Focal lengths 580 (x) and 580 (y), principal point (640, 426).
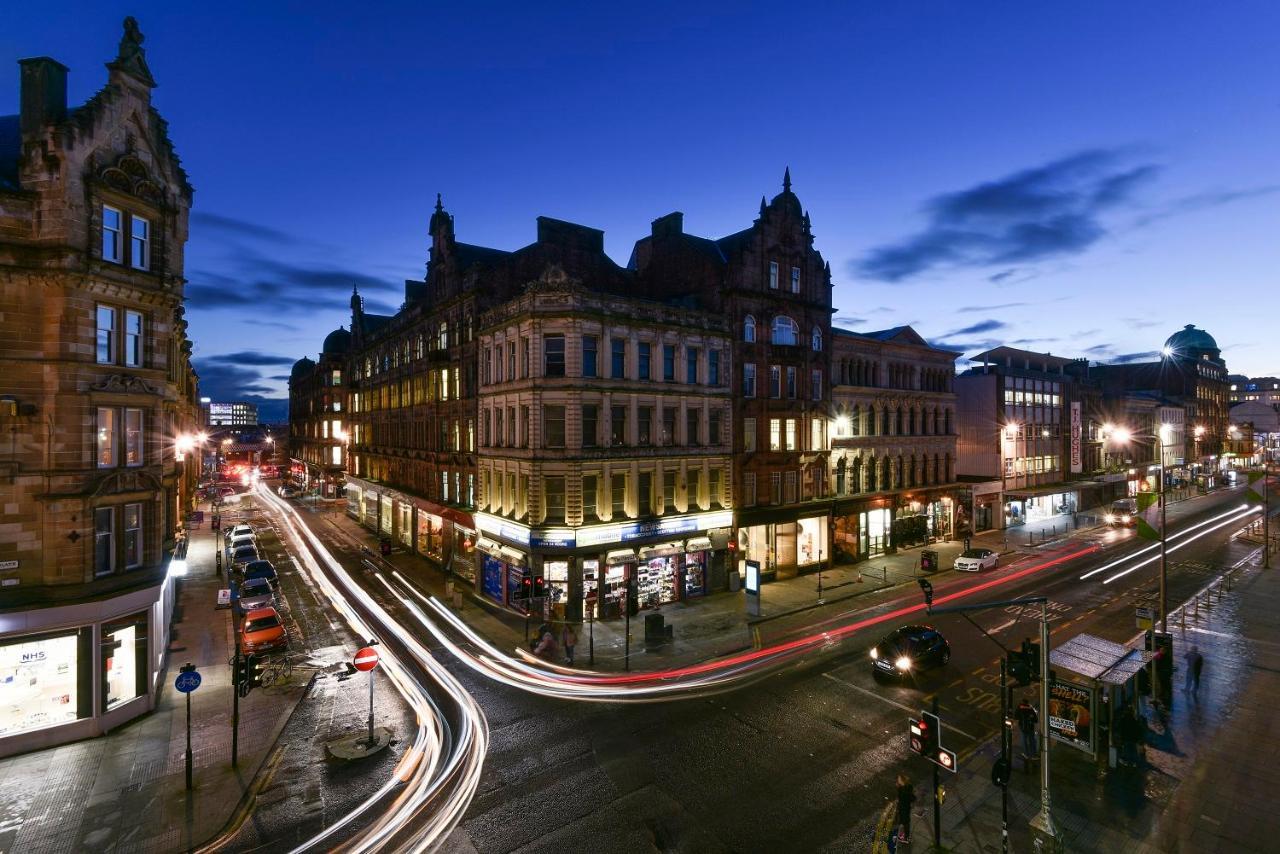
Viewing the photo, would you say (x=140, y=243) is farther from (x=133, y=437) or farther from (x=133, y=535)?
(x=133, y=535)

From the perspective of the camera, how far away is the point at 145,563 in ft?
64.4

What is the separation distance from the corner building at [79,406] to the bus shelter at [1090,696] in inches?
1064

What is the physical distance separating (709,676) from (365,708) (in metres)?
12.1

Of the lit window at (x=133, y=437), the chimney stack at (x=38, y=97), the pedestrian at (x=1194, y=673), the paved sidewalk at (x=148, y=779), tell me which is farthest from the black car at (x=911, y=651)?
the chimney stack at (x=38, y=97)

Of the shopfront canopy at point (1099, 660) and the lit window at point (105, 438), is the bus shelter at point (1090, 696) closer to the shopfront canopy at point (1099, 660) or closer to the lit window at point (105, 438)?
the shopfront canopy at point (1099, 660)

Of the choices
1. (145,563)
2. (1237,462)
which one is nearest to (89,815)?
(145,563)

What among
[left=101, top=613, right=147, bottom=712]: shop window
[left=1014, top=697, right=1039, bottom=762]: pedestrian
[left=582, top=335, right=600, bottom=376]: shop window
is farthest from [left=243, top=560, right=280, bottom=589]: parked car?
[left=1014, top=697, right=1039, bottom=762]: pedestrian

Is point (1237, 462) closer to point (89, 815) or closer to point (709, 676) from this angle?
point (709, 676)

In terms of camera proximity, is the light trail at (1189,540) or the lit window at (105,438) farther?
the light trail at (1189,540)

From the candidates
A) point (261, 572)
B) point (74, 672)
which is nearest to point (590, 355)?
point (74, 672)

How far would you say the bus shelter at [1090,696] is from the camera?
49.4 feet

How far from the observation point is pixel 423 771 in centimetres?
1566

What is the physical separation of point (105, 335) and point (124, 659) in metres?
10.5

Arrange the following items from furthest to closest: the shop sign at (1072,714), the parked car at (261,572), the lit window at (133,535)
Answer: the parked car at (261,572), the lit window at (133,535), the shop sign at (1072,714)
